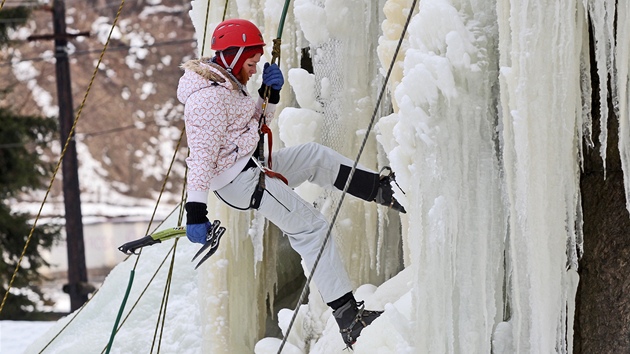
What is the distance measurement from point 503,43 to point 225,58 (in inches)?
52.9

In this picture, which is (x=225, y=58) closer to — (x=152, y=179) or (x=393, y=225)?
(x=393, y=225)

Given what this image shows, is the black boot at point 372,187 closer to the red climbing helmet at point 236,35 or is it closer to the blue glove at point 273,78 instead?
the blue glove at point 273,78

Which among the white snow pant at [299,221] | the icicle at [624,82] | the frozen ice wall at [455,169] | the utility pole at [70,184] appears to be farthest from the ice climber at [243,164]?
the utility pole at [70,184]

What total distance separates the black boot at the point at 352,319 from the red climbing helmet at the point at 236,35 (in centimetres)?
117

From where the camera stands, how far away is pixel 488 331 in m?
3.37

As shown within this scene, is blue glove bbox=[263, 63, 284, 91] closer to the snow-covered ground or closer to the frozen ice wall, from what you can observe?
the frozen ice wall

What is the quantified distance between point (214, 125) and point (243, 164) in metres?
0.24

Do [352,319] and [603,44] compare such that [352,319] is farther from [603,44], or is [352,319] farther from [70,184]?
[70,184]

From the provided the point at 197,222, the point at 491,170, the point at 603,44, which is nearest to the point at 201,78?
the point at 197,222

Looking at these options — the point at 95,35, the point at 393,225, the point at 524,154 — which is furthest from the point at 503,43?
the point at 95,35

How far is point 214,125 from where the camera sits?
3877 mm

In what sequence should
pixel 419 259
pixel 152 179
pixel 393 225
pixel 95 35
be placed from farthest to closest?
pixel 152 179 < pixel 95 35 < pixel 393 225 < pixel 419 259

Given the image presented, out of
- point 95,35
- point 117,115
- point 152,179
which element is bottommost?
point 152,179

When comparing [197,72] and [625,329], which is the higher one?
[197,72]
